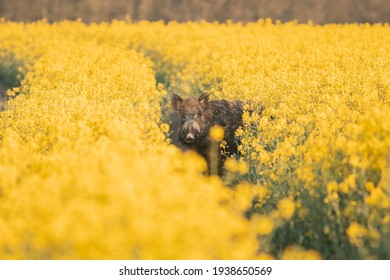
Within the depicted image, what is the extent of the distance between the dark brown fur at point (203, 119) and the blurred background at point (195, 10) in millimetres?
27617

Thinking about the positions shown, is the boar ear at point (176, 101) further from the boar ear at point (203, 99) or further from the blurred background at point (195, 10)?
the blurred background at point (195, 10)

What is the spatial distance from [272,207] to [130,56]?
1103 centimetres

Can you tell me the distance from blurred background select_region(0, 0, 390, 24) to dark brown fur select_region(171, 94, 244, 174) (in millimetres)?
27617

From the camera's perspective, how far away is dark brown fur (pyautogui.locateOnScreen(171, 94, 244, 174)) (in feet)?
29.5

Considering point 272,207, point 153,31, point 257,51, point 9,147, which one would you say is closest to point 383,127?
point 272,207

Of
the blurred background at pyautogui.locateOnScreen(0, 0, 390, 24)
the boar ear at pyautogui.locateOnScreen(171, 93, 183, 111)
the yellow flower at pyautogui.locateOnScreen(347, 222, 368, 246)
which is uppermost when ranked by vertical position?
the blurred background at pyautogui.locateOnScreen(0, 0, 390, 24)

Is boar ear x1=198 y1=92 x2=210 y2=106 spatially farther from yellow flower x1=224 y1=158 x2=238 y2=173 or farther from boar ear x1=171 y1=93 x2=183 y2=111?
yellow flower x1=224 y1=158 x2=238 y2=173

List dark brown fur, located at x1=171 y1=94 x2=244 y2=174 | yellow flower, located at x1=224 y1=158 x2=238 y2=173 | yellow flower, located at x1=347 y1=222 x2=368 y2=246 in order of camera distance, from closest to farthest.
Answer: yellow flower, located at x1=347 y1=222 x2=368 y2=246 → yellow flower, located at x1=224 y1=158 x2=238 y2=173 → dark brown fur, located at x1=171 y1=94 x2=244 y2=174

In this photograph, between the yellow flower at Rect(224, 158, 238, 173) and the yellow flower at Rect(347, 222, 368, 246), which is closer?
the yellow flower at Rect(347, 222, 368, 246)

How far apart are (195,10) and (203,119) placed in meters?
30.0

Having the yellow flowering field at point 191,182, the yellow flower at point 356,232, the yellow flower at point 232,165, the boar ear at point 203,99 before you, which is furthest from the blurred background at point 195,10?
the yellow flower at point 356,232

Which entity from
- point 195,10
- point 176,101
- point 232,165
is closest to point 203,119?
point 176,101

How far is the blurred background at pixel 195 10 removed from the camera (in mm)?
36375

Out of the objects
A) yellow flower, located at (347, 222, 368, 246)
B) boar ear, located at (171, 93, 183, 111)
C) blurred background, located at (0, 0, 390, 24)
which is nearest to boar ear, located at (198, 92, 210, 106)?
boar ear, located at (171, 93, 183, 111)
